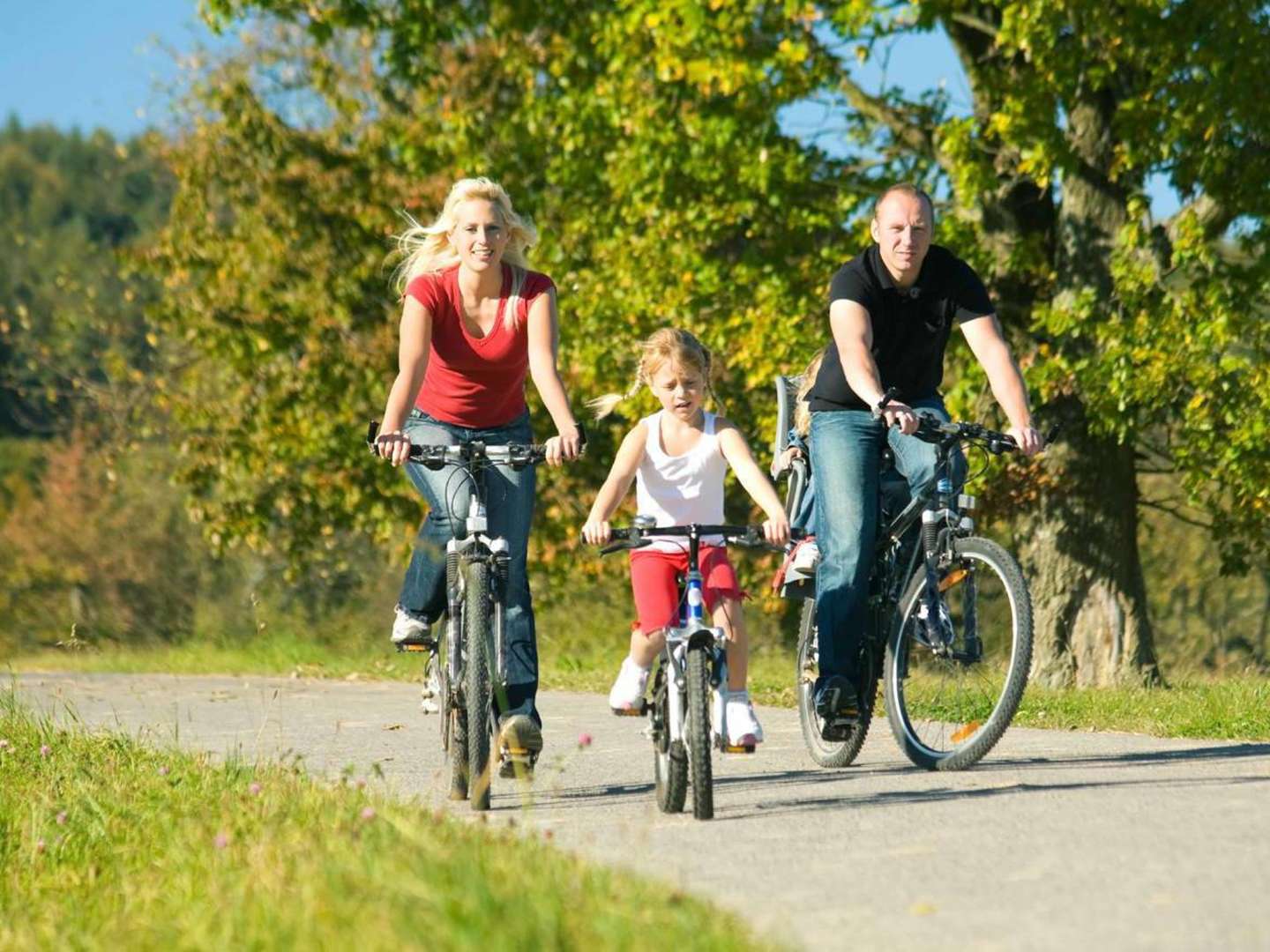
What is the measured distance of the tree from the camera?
41.0 ft

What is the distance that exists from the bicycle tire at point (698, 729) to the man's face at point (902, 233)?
187 cm

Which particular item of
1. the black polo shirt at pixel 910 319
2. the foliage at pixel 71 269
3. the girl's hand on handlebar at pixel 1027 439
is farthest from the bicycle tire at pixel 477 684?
the foliage at pixel 71 269

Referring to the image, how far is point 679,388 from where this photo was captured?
6535 mm

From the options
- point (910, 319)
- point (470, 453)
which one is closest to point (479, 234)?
point (470, 453)

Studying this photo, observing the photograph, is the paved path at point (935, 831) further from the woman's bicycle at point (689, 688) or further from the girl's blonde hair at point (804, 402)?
the girl's blonde hair at point (804, 402)

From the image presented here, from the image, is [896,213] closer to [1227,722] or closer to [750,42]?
[1227,722]

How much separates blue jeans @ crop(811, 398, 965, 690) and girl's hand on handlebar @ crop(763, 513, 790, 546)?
0.69m

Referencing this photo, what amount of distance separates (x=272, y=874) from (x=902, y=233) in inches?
128

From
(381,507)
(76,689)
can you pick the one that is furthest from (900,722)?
(381,507)

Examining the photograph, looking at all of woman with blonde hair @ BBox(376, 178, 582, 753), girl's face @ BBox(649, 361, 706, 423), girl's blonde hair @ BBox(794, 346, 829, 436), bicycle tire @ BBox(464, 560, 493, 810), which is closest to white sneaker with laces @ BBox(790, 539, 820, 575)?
girl's blonde hair @ BBox(794, 346, 829, 436)

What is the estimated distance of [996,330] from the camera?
6.98 meters

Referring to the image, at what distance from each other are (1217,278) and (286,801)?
866cm

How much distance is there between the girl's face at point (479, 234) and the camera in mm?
6516

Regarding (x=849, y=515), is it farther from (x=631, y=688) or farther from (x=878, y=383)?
(x=631, y=688)
